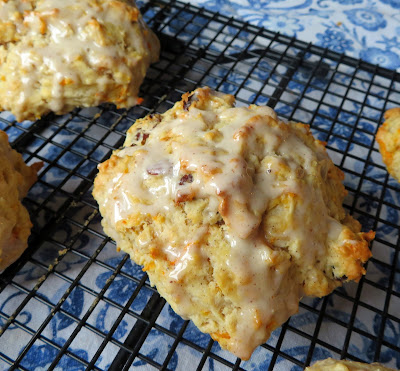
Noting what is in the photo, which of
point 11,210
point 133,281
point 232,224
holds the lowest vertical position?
point 133,281

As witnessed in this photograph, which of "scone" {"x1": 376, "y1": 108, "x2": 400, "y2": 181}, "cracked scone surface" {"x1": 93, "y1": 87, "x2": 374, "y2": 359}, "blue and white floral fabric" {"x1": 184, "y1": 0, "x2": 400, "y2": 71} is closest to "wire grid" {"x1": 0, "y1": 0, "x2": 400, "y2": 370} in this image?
"scone" {"x1": 376, "y1": 108, "x2": 400, "y2": 181}

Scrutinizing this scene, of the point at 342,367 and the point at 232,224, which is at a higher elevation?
the point at 232,224

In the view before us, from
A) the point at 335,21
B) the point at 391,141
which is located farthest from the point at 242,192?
the point at 335,21

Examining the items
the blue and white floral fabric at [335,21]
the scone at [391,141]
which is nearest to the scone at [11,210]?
the scone at [391,141]

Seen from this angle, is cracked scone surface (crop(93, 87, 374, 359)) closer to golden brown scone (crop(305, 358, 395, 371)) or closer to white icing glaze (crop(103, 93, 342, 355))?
white icing glaze (crop(103, 93, 342, 355))

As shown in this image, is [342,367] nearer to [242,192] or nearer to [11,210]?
[242,192]

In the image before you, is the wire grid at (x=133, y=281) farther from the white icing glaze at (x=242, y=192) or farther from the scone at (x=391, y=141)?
the white icing glaze at (x=242, y=192)
